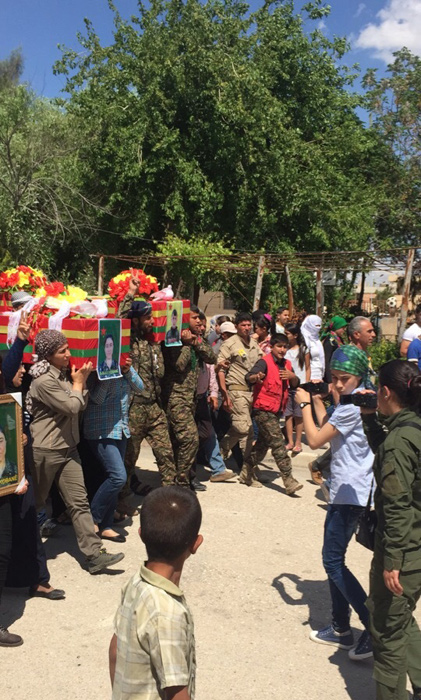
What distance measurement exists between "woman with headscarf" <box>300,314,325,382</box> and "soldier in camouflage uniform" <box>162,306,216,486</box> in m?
2.22

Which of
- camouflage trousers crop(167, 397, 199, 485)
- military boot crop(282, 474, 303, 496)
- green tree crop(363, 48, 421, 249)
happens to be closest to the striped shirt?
camouflage trousers crop(167, 397, 199, 485)

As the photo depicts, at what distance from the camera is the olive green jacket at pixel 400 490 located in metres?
3.14

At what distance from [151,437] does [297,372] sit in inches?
132

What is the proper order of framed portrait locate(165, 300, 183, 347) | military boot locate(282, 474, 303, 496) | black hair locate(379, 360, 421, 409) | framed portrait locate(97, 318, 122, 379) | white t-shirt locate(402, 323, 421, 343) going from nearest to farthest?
1. black hair locate(379, 360, 421, 409)
2. framed portrait locate(97, 318, 122, 379)
3. framed portrait locate(165, 300, 183, 347)
4. military boot locate(282, 474, 303, 496)
5. white t-shirt locate(402, 323, 421, 343)

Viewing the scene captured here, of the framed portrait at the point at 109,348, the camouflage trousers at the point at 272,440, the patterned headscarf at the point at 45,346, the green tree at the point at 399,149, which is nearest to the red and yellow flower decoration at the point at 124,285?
the framed portrait at the point at 109,348

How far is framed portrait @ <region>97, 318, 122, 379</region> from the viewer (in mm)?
5348

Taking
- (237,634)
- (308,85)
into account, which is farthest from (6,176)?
(237,634)

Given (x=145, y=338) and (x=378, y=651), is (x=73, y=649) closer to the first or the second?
(x=378, y=651)

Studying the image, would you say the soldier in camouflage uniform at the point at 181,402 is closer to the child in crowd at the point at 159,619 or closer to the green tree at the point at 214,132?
the child in crowd at the point at 159,619

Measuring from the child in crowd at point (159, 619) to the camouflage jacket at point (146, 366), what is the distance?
4.15 metres

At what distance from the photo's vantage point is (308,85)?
77.3 ft

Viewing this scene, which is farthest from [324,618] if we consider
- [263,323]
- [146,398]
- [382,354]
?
[382,354]

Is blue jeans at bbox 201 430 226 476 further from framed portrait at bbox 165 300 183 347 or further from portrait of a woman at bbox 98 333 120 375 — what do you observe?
portrait of a woman at bbox 98 333 120 375

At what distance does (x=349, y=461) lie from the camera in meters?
4.17
